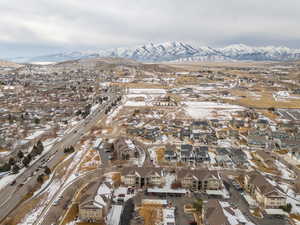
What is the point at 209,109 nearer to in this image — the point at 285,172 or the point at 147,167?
the point at 285,172

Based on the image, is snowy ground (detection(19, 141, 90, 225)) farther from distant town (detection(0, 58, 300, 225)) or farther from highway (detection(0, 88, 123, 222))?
highway (detection(0, 88, 123, 222))

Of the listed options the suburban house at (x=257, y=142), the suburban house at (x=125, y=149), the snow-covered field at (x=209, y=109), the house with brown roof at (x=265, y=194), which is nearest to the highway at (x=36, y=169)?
the suburban house at (x=125, y=149)

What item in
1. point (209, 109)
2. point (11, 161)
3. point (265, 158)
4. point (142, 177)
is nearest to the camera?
point (142, 177)

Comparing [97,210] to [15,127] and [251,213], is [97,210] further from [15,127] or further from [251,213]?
[15,127]

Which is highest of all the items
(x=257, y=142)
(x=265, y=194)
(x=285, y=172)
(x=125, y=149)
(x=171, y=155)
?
(x=265, y=194)

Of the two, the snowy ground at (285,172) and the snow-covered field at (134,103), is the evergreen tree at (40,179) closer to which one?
the snowy ground at (285,172)

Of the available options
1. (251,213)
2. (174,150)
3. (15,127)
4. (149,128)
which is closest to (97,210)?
(251,213)

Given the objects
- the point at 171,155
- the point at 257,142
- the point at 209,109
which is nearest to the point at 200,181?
the point at 171,155
